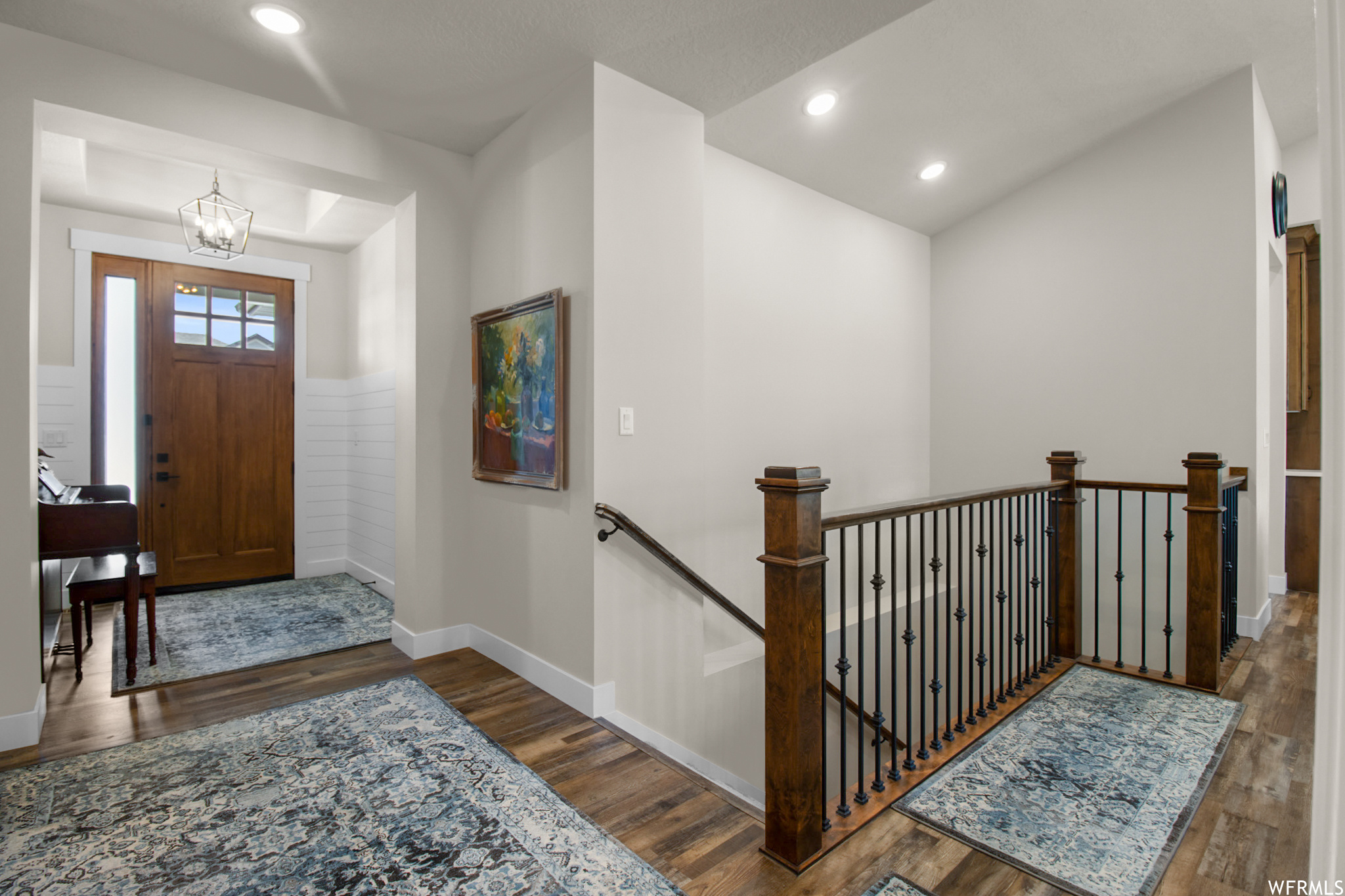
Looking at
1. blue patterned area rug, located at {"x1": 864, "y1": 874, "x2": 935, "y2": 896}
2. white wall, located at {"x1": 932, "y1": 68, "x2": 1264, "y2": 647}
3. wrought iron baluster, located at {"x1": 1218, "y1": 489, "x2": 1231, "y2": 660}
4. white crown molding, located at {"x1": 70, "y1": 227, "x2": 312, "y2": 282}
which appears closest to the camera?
blue patterned area rug, located at {"x1": 864, "y1": 874, "x2": 935, "y2": 896}

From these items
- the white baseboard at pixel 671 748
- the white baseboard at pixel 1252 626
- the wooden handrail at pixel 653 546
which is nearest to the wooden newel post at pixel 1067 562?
the wooden handrail at pixel 653 546

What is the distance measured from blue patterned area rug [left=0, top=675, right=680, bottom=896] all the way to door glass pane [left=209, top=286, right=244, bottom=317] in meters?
3.61

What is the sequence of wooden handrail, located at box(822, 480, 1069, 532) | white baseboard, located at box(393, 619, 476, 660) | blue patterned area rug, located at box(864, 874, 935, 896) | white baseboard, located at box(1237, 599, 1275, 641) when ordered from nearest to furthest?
1. blue patterned area rug, located at box(864, 874, 935, 896)
2. wooden handrail, located at box(822, 480, 1069, 532)
3. white baseboard, located at box(393, 619, 476, 660)
4. white baseboard, located at box(1237, 599, 1275, 641)

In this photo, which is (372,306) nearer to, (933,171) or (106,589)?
(106,589)

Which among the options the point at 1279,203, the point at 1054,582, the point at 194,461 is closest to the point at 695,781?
the point at 1054,582

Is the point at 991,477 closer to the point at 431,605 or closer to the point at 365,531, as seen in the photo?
the point at 431,605

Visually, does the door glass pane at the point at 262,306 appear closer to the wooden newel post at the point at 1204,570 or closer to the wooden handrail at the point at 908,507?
the wooden handrail at the point at 908,507

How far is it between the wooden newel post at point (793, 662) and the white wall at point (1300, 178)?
5476 mm

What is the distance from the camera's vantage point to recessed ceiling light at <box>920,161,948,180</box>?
4.43 metres

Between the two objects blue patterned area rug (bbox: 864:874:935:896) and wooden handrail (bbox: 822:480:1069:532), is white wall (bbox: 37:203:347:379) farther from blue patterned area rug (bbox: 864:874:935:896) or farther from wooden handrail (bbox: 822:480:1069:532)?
blue patterned area rug (bbox: 864:874:935:896)

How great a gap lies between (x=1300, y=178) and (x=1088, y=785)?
206 inches

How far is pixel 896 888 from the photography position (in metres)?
1.68

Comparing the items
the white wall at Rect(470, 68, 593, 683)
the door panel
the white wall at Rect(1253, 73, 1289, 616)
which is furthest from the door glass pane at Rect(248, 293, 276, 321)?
the white wall at Rect(1253, 73, 1289, 616)

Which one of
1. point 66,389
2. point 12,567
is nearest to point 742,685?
point 12,567
